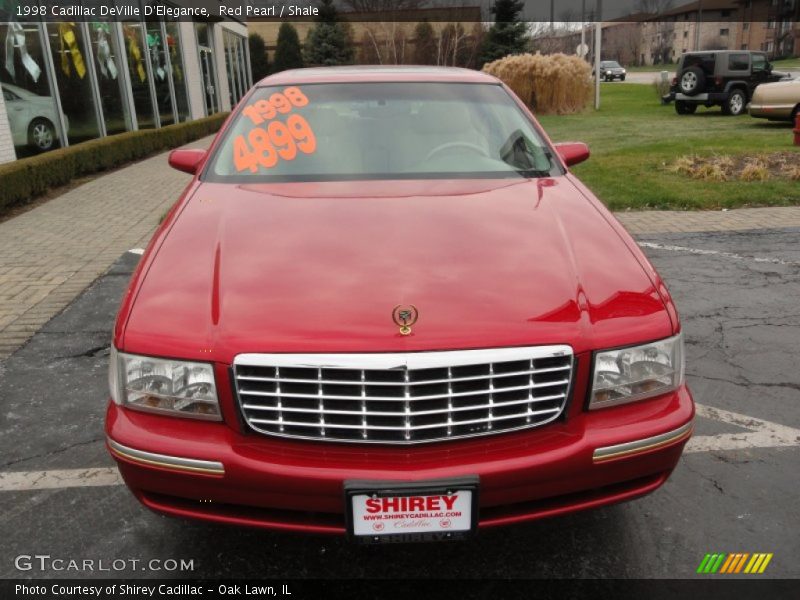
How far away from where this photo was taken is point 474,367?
1.93m

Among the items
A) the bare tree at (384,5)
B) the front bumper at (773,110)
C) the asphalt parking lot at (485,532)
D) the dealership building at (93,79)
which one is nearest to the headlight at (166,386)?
the asphalt parking lot at (485,532)

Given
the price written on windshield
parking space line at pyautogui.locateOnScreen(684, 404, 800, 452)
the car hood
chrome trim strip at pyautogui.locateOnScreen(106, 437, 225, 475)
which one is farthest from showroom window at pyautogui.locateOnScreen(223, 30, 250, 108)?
chrome trim strip at pyautogui.locateOnScreen(106, 437, 225, 475)

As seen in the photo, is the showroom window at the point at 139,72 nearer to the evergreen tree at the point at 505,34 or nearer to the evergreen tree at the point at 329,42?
the evergreen tree at the point at 505,34

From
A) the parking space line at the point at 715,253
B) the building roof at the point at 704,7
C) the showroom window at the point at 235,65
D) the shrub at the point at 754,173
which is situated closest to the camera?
Result: the parking space line at the point at 715,253

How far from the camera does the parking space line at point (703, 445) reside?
286 cm

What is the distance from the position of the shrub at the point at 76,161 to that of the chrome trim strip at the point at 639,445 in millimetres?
8657

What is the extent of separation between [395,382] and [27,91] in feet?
37.8

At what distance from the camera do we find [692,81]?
20.3 metres

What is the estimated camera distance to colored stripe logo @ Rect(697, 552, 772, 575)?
2.31m

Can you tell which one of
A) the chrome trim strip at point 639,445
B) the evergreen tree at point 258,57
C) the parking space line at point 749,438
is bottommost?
the parking space line at point 749,438

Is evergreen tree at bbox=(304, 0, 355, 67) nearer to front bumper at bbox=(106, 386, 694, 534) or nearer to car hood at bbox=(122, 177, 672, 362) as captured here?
car hood at bbox=(122, 177, 672, 362)

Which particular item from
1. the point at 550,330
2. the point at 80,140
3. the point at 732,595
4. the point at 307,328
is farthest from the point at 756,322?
Answer: the point at 80,140

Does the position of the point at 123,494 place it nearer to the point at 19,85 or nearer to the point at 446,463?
the point at 446,463

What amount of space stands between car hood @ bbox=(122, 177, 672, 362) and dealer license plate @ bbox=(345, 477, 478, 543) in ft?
1.25
